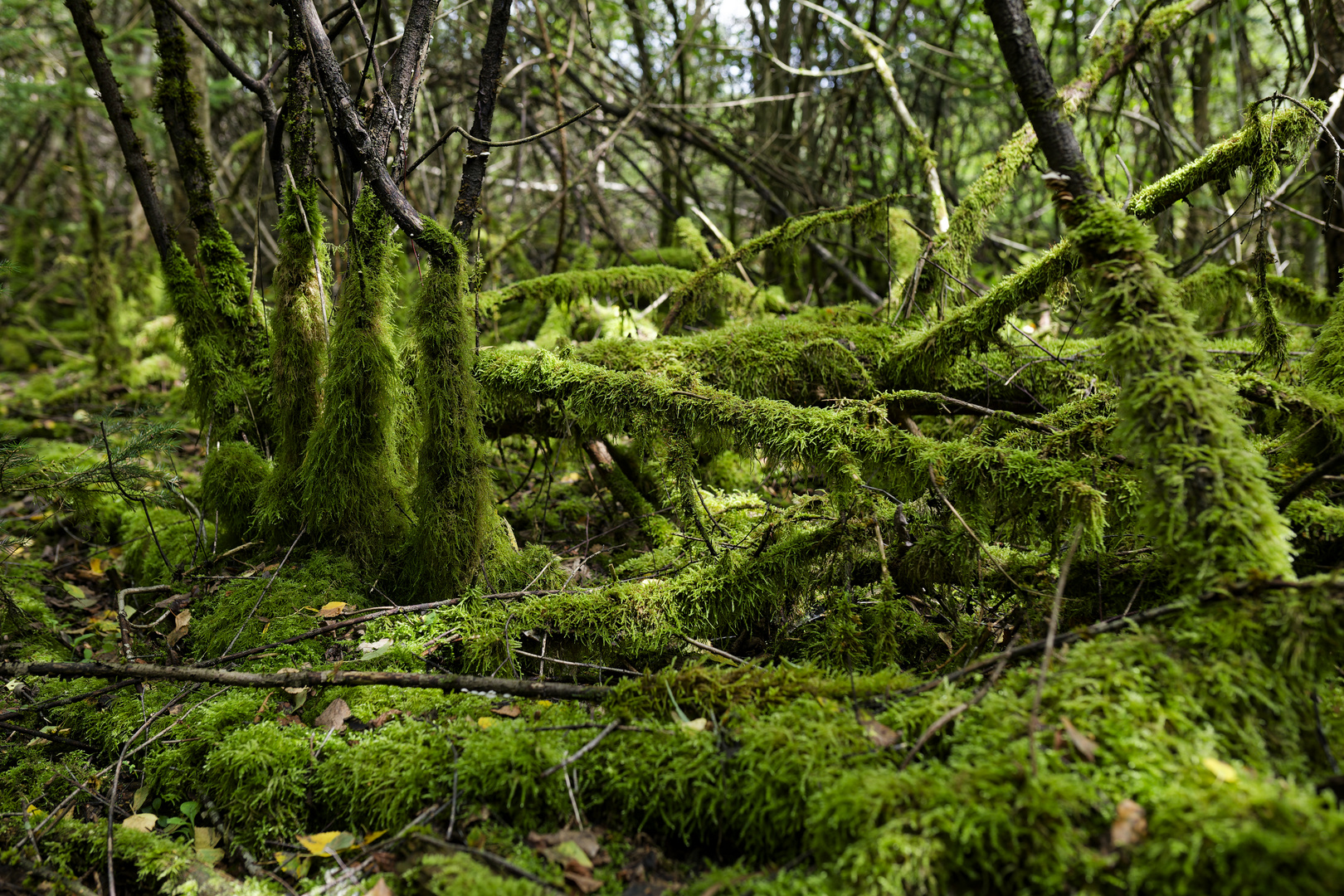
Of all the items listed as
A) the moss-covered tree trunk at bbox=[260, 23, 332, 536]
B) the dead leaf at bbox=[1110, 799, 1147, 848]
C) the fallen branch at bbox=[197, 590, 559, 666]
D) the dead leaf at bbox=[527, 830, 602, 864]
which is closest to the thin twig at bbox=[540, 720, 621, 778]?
the dead leaf at bbox=[527, 830, 602, 864]

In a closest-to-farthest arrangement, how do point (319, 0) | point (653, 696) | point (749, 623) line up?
point (653, 696), point (749, 623), point (319, 0)

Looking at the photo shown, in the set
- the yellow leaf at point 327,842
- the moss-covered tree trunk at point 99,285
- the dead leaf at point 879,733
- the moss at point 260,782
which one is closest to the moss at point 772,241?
the dead leaf at point 879,733

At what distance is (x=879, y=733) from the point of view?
1.73m

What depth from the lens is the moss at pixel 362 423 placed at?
292cm

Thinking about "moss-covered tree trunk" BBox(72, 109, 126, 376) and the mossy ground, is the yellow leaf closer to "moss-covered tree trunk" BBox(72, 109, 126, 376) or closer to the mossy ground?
the mossy ground

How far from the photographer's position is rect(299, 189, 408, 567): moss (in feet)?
9.59

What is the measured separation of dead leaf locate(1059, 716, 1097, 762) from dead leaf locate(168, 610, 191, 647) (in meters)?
3.11

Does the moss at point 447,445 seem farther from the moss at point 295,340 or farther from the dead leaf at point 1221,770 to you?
the dead leaf at point 1221,770

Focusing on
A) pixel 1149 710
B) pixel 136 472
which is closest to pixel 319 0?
pixel 136 472

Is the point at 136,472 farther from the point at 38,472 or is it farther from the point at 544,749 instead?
the point at 544,749

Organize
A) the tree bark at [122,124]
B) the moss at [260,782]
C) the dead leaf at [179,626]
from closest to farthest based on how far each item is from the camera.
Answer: the moss at [260,782], the dead leaf at [179,626], the tree bark at [122,124]

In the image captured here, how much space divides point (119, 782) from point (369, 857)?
109 centimetres

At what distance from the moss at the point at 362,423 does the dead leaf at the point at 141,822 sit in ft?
4.19

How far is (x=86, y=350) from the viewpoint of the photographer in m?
10.3
